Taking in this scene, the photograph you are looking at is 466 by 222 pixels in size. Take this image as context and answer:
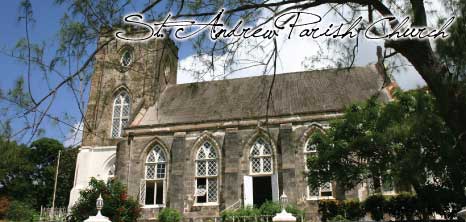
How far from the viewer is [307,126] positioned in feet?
70.4

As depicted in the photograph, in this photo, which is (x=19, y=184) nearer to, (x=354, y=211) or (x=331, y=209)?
(x=331, y=209)

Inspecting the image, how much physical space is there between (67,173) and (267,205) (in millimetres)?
33572

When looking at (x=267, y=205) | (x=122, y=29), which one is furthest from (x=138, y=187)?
(x=122, y=29)

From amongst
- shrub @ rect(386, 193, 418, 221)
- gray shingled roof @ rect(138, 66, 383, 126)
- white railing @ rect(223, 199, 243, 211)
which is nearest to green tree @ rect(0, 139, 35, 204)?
gray shingled roof @ rect(138, 66, 383, 126)

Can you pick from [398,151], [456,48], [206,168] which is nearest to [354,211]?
[398,151]

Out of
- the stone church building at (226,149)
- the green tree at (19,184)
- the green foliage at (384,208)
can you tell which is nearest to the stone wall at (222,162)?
the stone church building at (226,149)

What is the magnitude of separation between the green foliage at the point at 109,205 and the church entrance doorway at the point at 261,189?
739cm

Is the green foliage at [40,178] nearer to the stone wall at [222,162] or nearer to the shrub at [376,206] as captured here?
the stone wall at [222,162]

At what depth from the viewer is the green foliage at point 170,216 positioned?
19.5m

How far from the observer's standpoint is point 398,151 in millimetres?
12789

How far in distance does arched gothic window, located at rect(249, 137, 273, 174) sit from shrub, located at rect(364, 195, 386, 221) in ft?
23.7

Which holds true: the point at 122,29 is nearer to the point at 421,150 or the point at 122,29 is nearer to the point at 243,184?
the point at 421,150

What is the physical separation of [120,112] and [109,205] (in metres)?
11.3

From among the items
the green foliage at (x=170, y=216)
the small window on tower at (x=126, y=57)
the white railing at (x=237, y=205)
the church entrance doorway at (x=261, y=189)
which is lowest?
the green foliage at (x=170, y=216)
